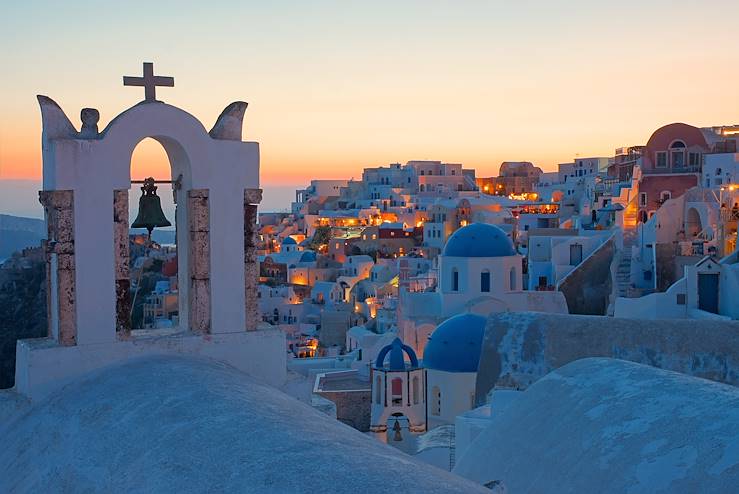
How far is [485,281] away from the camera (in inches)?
952

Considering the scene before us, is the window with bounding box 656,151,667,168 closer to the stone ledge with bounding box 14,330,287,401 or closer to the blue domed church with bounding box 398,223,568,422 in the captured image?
the blue domed church with bounding box 398,223,568,422

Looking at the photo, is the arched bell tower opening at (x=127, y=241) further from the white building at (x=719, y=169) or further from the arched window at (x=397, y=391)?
the white building at (x=719, y=169)

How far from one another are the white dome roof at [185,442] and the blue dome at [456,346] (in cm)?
1413

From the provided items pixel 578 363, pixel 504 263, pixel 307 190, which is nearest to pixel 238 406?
pixel 578 363

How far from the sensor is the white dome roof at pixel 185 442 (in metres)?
3.34

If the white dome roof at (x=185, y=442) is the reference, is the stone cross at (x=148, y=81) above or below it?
above

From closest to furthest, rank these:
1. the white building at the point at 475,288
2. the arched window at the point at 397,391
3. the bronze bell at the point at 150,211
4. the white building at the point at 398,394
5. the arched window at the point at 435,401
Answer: the bronze bell at the point at 150,211
the white building at the point at 398,394
the arched window at the point at 397,391
the arched window at the point at 435,401
the white building at the point at 475,288

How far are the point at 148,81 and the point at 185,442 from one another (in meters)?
2.74

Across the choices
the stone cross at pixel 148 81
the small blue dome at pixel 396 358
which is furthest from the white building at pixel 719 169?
the stone cross at pixel 148 81

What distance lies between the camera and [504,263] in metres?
24.0

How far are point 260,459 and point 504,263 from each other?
2092cm

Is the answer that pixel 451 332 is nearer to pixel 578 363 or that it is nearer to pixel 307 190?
pixel 578 363

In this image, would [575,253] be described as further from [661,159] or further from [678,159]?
[678,159]

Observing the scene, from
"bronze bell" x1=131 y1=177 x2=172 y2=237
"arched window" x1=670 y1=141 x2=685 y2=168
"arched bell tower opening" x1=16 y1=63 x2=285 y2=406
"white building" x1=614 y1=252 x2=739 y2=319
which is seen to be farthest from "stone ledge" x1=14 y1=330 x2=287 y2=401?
"arched window" x1=670 y1=141 x2=685 y2=168
